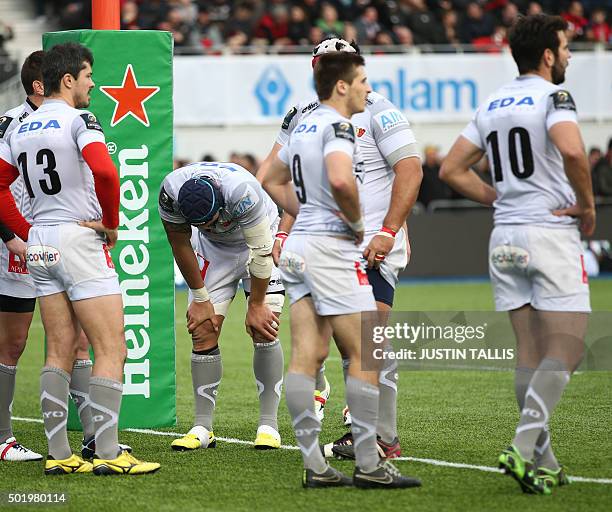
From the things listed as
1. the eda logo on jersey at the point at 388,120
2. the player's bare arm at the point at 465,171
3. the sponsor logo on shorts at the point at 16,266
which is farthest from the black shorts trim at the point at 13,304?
the player's bare arm at the point at 465,171

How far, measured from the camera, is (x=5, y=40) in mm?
22516

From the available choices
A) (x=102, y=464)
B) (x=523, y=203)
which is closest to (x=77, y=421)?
(x=102, y=464)

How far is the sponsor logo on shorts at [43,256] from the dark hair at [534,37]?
256 centimetres

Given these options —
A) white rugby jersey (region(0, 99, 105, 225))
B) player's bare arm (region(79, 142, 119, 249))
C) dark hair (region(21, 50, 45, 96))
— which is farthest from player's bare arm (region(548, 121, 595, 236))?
dark hair (region(21, 50, 45, 96))

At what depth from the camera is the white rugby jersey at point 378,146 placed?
6648 mm

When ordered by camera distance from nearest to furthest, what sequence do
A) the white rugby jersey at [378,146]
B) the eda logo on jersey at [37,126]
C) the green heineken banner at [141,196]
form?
the eda logo on jersey at [37,126] < the white rugby jersey at [378,146] < the green heineken banner at [141,196]

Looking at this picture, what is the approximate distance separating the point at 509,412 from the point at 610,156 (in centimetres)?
1380

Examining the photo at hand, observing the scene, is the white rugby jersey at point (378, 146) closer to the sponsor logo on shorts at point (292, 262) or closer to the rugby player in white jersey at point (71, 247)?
the sponsor logo on shorts at point (292, 262)

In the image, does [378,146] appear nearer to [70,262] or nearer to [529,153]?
[529,153]

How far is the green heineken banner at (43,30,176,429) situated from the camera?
25.8 feet

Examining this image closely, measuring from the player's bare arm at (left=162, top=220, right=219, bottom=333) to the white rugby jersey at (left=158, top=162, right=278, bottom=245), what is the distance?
0.08 m

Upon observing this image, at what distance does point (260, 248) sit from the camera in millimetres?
6844

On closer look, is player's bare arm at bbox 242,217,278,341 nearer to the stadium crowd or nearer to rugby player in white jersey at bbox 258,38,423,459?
rugby player in white jersey at bbox 258,38,423,459

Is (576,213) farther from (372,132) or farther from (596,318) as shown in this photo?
(596,318)
